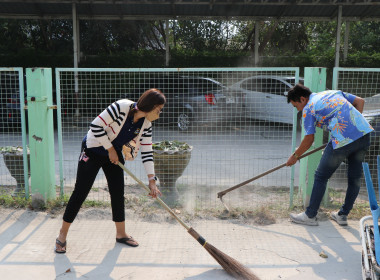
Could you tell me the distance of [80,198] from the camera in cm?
392

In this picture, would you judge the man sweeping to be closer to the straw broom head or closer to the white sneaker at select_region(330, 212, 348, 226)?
the white sneaker at select_region(330, 212, 348, 226)

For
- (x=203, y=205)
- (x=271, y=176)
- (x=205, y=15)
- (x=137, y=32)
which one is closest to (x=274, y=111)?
(x=271, y=176)

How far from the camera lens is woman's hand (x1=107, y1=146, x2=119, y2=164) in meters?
3.69

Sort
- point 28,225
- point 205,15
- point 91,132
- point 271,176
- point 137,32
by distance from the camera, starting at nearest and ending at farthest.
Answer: point 91,132, point 28,225, point 271,176, point 205,15, point 137,32

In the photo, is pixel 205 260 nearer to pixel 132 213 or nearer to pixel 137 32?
pixel 132 213

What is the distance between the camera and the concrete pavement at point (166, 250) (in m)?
3.63

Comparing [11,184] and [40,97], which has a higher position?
[40,97]

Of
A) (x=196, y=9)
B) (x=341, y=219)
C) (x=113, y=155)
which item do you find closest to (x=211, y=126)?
(x=341, y=219)

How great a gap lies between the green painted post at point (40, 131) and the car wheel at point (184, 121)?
107 inches

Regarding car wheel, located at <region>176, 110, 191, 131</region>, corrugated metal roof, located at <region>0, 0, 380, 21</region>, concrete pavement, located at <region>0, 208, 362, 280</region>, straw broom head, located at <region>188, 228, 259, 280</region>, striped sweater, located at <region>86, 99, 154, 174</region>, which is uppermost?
corrugated metal roof, located at <region>0, 0, 380, 21</region>

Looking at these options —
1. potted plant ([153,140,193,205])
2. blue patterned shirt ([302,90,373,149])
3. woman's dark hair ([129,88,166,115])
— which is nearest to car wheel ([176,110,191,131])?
potted plant ([153,140,193,205])

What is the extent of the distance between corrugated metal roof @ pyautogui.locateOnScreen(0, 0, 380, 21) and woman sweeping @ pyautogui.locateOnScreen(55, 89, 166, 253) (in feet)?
28.0

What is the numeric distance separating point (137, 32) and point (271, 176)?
11.2m

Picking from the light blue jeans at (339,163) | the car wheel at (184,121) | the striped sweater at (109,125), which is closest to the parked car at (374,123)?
the light blue jeans at (339,163)
